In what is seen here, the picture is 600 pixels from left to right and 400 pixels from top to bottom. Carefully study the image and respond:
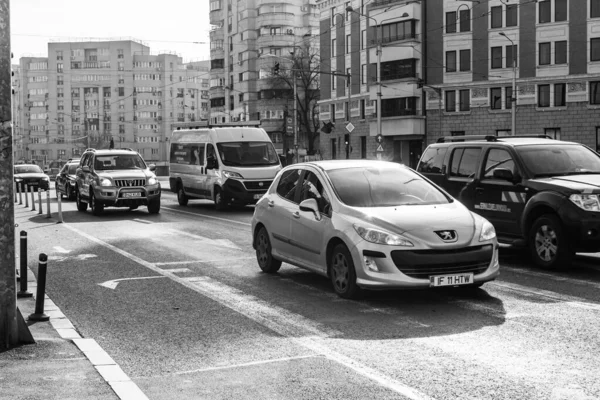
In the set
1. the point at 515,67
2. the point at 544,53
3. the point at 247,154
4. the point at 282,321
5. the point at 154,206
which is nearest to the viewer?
the point at 282,321

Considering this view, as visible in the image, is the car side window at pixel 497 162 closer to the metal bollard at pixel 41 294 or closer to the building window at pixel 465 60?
the metal bollard at pixel 41 294

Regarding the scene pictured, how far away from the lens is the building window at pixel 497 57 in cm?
5903

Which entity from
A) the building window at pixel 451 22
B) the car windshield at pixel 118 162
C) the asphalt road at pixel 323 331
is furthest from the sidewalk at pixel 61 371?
the building window at pixel 451 22

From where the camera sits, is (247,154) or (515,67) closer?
(247,154)

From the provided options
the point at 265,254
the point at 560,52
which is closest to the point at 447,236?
the point at 265,254

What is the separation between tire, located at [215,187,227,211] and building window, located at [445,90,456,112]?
38784 mm

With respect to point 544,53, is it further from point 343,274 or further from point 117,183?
point 343,274

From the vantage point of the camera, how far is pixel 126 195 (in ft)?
81.8

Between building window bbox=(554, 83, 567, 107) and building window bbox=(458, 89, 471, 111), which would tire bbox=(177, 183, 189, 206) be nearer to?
building window bbox=(554, 83, 567, 107)

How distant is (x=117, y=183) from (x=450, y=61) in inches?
1642

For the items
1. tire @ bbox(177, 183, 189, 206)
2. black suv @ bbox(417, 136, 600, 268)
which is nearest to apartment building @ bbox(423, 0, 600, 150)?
tire @ bbox(177, 183, 189, 206)

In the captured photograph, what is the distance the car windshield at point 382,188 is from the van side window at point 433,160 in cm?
395

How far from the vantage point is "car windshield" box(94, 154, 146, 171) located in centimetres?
2611

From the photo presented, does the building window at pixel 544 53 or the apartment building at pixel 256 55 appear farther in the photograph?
the apartment building at pixel 256 55
